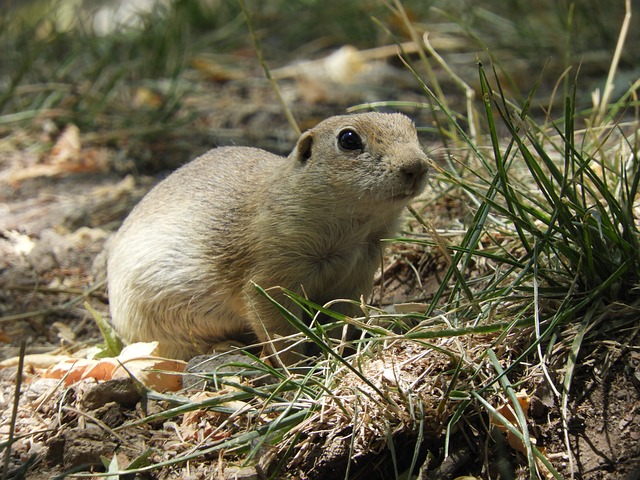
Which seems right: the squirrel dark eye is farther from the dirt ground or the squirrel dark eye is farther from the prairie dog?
the dirt ground

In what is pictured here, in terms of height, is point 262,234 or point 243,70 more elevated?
point 243,70

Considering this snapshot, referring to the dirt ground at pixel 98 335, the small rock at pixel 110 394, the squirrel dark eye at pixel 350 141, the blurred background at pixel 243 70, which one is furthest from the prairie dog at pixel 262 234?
the blurred background at pixel 243 70

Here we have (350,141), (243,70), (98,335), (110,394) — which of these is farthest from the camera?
(243,70)

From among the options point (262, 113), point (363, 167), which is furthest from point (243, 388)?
point (262, 113)

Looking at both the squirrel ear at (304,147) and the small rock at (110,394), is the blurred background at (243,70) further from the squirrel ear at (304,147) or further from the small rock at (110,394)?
the small rock at (110,394)

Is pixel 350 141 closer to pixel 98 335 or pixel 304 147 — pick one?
pixel 304 147

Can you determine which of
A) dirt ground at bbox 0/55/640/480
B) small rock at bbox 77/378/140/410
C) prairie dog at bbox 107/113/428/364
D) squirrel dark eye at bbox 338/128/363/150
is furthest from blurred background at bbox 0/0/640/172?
small rock at bbox 77/378/140/410

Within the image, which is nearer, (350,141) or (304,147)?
(350,141)

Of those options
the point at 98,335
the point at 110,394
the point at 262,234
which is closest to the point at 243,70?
the point at 98,335
